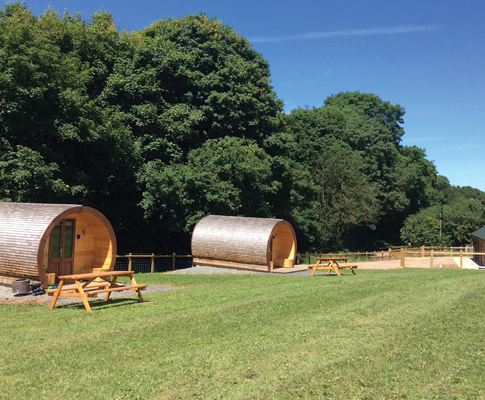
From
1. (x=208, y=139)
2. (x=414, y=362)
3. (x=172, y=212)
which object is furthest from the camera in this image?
(x=208, y=139)

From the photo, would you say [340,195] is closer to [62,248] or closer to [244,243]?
[244,243]

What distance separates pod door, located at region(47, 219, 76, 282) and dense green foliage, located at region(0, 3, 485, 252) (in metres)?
5.02

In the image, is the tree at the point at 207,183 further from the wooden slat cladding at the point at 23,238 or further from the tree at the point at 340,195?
the tree at the point at 340,195

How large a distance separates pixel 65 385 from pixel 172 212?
64.7ft

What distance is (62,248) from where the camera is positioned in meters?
15.3

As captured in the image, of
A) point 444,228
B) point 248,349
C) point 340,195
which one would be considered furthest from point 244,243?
point 444,228

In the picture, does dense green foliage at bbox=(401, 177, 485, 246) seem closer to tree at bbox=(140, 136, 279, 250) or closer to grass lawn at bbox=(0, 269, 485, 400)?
tree at bbox=(140, 136, 279, 250)

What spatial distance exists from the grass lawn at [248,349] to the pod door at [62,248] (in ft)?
14.6

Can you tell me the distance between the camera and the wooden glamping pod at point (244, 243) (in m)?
21.1

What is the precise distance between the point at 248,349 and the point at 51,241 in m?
10.5

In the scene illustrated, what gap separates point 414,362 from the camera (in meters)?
6.13

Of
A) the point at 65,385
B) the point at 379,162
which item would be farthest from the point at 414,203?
the point at 65,385

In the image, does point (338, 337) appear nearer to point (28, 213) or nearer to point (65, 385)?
point (65, 385)

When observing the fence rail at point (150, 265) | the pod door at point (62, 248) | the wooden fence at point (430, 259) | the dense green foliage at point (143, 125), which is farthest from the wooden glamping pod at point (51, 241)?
the wooden fence at point (430, 259)
